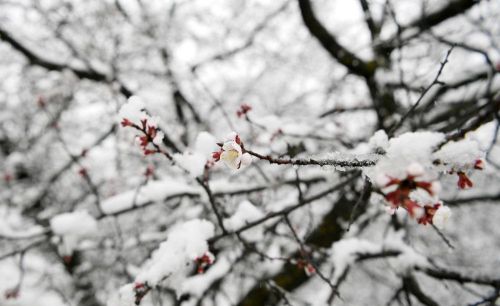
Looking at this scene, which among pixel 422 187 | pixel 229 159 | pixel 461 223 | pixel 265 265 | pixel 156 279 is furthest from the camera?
pixel 461 223

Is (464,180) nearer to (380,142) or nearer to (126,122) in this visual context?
(380,142)

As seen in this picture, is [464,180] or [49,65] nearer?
[464,180]

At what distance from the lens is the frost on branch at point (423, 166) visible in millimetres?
798

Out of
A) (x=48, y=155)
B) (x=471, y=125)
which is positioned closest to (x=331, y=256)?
(x=471, y=125)

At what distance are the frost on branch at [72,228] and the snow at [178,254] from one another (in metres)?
1.02

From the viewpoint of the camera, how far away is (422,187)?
2.61ft

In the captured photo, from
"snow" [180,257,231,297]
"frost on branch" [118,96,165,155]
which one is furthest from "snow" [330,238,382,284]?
"frost on branch" [118,96,165,155]

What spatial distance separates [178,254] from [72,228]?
3.99 ft

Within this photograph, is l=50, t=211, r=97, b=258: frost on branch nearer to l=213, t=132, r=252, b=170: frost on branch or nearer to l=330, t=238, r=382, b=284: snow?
l=330, t=238, r=382, b=284: snow

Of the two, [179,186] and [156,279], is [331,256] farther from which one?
[156,279]

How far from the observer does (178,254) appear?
5.67ft

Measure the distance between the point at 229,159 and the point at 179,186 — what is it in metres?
1.73

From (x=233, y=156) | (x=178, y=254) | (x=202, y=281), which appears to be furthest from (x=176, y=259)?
(x=202, y=281)

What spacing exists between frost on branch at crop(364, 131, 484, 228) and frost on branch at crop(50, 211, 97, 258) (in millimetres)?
2253
